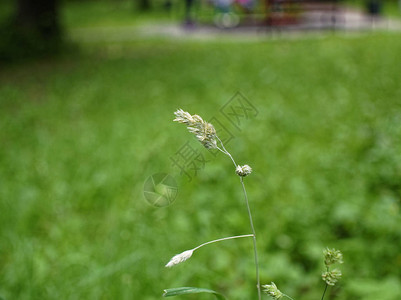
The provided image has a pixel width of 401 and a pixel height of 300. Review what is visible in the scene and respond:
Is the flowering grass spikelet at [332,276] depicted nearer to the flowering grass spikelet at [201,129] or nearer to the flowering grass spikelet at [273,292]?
the flowering grass spikelet at [273,292]

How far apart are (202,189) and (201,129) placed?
2.99m

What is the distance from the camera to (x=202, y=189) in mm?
3576

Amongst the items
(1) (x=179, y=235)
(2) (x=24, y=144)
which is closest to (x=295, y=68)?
(2) (x=24, y=144)

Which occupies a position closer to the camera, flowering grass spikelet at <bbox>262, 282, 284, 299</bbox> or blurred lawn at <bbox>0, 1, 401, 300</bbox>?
flowering grass spikelet at <bbox>262, 282, 284, 299</bbox>

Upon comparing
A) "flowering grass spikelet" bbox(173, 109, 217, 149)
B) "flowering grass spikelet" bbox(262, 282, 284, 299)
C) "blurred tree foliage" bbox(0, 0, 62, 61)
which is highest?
"flowering grass spikelet" bbox(173, 109, 217, 149)

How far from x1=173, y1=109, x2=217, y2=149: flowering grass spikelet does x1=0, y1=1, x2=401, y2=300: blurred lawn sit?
143 cm

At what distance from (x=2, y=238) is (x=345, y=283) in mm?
1852

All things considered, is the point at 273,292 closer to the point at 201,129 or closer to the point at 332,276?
the point at 332,276

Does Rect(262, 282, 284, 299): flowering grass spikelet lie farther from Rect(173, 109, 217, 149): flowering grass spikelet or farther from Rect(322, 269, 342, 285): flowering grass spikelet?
Rect(173, 109, 217, 149): flowering grass spikelet

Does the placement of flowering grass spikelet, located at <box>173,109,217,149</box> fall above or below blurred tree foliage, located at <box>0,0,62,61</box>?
above

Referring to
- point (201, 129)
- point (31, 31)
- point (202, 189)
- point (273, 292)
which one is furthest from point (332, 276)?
point (31, 31)

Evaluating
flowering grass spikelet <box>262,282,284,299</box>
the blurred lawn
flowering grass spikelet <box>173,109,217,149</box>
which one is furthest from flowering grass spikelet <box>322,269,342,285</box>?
the blurred lawn

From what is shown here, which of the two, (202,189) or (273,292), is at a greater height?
(273,292)

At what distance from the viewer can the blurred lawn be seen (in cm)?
239
